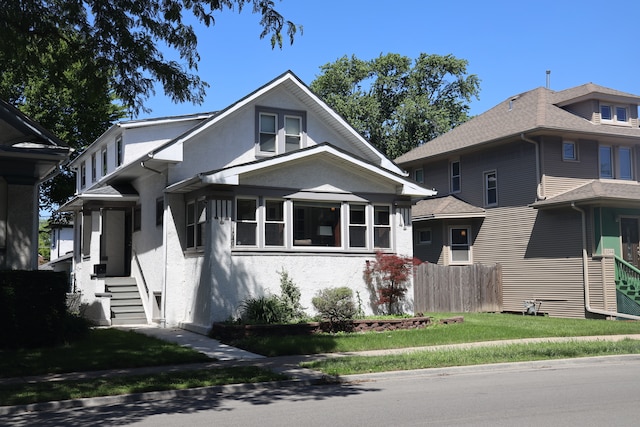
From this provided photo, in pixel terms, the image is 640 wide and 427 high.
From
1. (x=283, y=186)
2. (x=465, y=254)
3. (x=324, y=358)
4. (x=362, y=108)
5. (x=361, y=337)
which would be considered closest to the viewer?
(x=324, y=358)

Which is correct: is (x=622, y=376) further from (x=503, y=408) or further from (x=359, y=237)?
(x=359, y=237)

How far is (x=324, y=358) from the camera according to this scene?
1353 cm

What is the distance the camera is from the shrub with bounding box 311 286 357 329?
17672mm

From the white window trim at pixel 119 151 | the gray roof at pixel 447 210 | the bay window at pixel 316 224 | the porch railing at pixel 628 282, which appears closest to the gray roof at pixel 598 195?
Answer: the porch railing at pixel 628 282

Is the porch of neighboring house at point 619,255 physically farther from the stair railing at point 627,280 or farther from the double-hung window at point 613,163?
the double-hung window at point 613,163

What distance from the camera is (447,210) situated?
88.7 ft

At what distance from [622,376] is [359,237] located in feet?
30.2

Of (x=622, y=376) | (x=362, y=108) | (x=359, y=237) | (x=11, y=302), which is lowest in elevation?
(x=622, y=376)

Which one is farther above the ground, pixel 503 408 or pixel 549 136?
pixel 549 136

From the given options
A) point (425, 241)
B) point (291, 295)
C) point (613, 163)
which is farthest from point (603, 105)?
point (291, 295)

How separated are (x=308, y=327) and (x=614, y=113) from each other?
1663 cm

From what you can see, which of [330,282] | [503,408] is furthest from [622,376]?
[330,282]

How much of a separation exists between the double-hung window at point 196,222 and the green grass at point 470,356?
647 centimetres

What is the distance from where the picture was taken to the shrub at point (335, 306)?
17.7 metres
